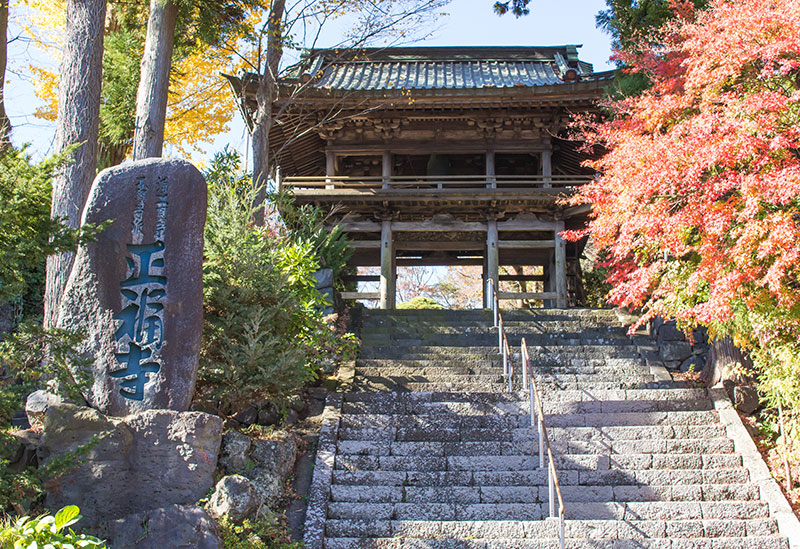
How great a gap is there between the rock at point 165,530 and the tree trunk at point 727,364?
6743mm

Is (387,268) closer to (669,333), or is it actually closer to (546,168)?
(546,168)

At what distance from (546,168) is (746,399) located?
318 inches

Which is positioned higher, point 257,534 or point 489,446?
point 489,446

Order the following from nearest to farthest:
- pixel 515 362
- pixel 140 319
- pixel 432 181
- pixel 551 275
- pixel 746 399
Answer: pixel 140 319 → pixel 746 399 → pixel 515 362 → pixel 432 181 → pixel 551 275

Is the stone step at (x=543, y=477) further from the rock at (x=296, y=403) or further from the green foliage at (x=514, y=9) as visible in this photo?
the green foliage at (x=514, y=9)

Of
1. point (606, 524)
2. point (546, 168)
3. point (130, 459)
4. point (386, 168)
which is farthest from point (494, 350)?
point (386, 168)

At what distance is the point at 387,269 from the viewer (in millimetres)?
15008

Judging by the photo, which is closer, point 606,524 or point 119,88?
point 606,524

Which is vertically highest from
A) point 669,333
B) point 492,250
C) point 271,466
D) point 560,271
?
point 492,250

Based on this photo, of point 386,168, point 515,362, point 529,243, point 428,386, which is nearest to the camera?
point 428,386

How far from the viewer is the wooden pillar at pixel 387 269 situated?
14.9 meters

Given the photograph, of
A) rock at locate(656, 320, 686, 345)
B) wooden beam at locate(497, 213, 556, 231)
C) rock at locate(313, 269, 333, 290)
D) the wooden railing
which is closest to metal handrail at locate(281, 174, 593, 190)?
the wooden railing

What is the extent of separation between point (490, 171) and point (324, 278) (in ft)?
17.6

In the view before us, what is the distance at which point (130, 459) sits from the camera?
5.99 meters
